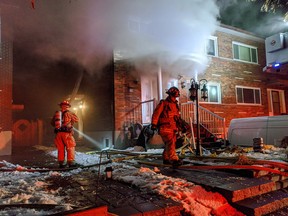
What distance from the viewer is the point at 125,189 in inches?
129

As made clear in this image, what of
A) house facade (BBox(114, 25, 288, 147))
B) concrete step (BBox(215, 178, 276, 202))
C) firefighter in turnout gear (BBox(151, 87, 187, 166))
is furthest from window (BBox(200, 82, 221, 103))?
concrete step (BBox(215, 178, 276, 202))

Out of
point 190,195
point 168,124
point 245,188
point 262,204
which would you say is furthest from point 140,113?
point 262,204

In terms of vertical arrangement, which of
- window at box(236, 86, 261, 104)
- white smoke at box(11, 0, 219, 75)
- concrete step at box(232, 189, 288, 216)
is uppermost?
white smoke at box(11, 0, 219, 75)

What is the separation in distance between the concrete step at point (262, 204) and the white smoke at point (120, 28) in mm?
7604

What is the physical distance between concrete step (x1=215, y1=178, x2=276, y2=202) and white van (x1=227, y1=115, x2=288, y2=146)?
4.37 m

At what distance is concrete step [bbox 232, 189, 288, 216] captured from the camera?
2.82m

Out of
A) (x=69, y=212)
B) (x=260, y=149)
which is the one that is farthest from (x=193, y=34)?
(x=69, y=212)

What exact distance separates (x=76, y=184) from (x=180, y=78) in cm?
865

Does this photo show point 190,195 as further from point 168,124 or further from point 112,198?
point 168,124

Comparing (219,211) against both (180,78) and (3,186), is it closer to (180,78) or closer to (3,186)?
(3,186)

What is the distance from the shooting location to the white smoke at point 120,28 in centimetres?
899

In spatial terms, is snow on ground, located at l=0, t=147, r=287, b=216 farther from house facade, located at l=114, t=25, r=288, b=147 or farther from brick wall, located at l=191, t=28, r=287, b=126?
brick wall, located at l=191, t=28, r=287, b=126

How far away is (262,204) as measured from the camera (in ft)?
9.68

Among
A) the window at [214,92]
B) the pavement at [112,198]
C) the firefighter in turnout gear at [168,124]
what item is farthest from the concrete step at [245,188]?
the window at [214,92]
